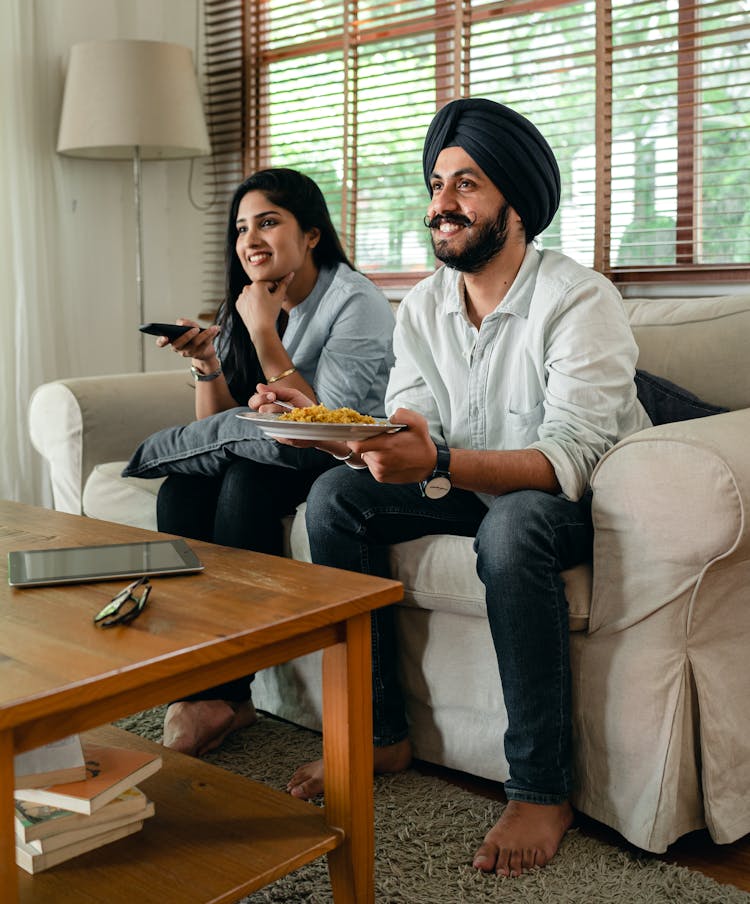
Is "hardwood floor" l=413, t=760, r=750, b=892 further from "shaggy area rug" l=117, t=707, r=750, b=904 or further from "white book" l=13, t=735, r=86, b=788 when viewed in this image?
"white book" l=13, t=735, r=86, b=788

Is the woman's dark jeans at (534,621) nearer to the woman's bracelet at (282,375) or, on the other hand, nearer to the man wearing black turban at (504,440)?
the man wearing black turban at (504,440)

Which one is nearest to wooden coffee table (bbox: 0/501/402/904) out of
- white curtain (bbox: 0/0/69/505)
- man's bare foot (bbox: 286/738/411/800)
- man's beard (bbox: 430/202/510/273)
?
man's bare foot (bbox: 286/738/411/800)

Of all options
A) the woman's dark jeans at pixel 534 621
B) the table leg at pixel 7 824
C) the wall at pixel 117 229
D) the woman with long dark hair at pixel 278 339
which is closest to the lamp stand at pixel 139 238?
the wall at pixel 117 229

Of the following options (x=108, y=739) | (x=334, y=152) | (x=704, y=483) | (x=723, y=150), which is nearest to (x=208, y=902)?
(x=108, y=739)

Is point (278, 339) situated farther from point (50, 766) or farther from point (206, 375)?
point (50, 766)

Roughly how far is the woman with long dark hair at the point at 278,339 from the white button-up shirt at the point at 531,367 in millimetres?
211

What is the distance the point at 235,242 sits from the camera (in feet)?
7.35

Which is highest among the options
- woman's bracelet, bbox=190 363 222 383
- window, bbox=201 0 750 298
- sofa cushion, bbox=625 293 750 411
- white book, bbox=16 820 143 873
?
window, bbox=201 0 750 298

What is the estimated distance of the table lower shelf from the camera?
105 cm

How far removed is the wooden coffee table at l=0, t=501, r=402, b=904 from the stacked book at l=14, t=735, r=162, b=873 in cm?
2

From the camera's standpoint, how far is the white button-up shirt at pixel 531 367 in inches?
62.9

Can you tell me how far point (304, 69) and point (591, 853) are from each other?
280cm

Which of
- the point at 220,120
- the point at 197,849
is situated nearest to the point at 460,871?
the point at 197,849

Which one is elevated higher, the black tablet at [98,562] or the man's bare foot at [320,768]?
the black tablet at [98,562]
